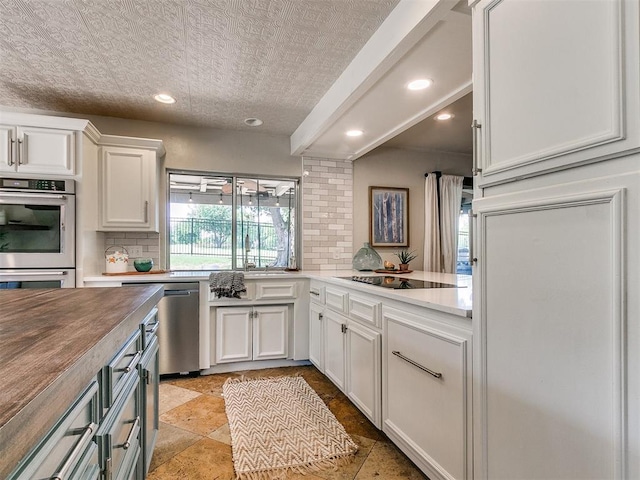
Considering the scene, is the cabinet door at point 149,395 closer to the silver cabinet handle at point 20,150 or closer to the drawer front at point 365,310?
the drawer front at point 365,310

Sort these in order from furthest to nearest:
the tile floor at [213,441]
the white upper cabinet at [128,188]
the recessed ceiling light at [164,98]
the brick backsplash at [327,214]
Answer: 1. the brick backsplash at [327,214]
2. the white upper cabinet at [128,188]
3. the recessed ceiling light at [164,98]
4. the tile floor at [213,441]

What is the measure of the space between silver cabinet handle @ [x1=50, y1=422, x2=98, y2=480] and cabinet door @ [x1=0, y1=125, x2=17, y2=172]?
106 inches

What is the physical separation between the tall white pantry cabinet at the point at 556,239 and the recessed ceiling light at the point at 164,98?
7.89 feet

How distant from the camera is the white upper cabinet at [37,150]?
2.56 m

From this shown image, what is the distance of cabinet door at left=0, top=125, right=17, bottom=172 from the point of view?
2553mm

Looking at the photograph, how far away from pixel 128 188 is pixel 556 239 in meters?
3.23

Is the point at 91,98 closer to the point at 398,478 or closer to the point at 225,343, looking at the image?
the point at 225,343

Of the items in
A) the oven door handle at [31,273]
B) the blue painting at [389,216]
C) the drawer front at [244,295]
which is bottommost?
the drawer front at [244,295]

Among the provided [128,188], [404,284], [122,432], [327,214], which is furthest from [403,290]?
[128,188]

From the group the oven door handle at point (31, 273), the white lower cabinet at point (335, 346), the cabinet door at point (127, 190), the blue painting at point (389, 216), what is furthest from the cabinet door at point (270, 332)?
the oven door handle at point (31, 273)

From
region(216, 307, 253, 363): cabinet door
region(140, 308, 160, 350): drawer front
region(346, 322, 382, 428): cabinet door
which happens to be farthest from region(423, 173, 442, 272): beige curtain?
region(140, 308, 160, 350): drawer front

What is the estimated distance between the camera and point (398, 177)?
4.12m

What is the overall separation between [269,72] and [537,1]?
180cm

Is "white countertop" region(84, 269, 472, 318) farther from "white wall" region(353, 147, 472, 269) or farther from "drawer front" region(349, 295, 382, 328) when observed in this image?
"white wall" region(353, 147, 472, 269)
